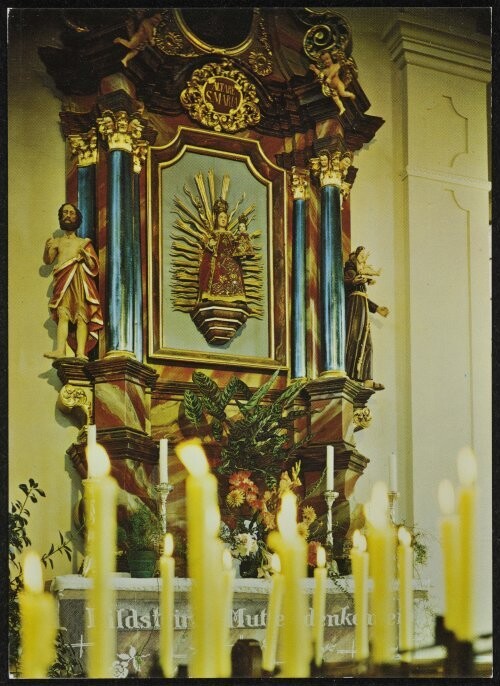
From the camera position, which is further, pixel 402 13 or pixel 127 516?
pixel 402 13

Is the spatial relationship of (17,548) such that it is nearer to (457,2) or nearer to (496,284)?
(496,284)

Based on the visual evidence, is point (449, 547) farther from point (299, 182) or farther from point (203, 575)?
point (203, 575)

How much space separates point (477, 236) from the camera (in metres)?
5.90

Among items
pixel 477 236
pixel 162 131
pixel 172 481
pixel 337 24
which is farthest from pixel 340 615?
pixel 337 24

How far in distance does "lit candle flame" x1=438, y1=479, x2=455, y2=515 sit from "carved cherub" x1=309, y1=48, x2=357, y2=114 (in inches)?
72.0

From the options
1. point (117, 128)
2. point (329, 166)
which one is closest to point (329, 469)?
point (329, 166)

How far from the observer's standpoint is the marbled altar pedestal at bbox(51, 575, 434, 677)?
4746 mm

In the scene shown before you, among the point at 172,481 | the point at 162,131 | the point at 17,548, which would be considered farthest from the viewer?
the point at 162,131

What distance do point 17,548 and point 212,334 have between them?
1.31 m

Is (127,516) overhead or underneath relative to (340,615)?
overhead

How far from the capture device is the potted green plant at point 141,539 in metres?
4.91

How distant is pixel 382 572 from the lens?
3.87 m

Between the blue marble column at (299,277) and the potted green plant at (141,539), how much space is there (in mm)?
1038

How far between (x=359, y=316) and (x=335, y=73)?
1.16m
